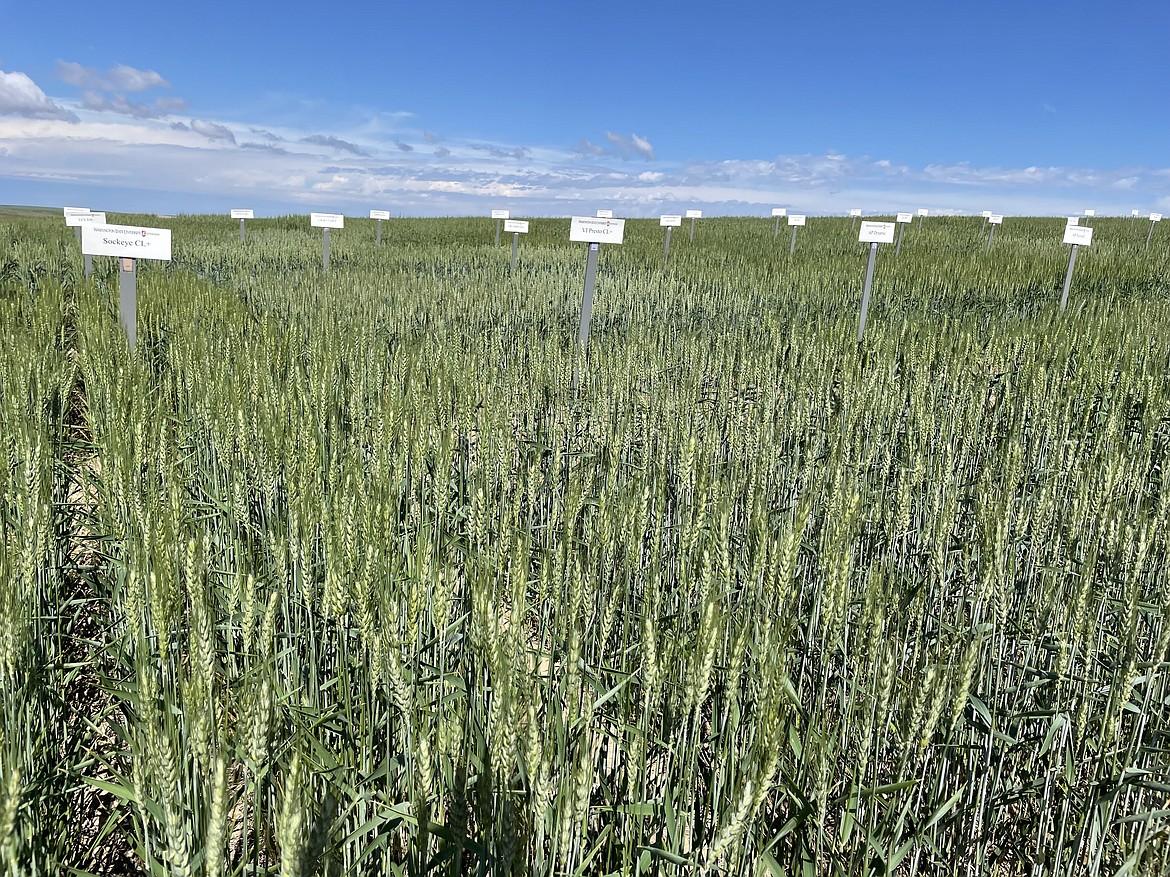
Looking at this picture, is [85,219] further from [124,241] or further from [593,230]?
[593,230]

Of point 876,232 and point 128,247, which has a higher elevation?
point 876,232

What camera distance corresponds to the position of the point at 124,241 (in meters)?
4.28

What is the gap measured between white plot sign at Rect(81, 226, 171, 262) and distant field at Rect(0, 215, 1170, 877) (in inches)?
21.4

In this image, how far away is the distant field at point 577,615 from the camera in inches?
41.7

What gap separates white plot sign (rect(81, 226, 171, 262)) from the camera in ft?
13.9

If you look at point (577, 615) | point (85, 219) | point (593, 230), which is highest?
point (593, 230)

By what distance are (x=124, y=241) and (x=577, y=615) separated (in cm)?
427

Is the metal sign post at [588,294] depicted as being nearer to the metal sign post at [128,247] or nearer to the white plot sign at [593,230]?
the white plot sign at [593,230]

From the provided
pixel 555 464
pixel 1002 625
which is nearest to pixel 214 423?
pixel 555 464

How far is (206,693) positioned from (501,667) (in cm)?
44

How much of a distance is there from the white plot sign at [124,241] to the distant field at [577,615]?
54 cm

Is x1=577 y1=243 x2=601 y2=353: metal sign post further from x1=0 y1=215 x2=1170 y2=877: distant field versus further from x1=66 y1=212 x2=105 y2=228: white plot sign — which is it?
x1=66 y1=212 x2=105 y2=228: white plot sign

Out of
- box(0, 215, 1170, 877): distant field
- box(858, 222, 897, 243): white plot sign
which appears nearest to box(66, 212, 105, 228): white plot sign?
box(0, 215, 1170, 877): distant field

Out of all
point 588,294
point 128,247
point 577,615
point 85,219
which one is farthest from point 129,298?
point 577,615
